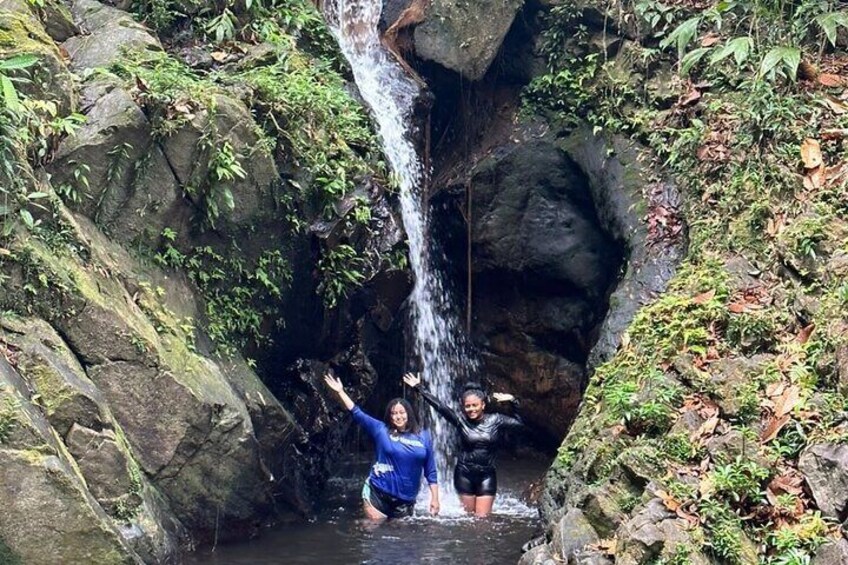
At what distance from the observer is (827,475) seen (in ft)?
17.9

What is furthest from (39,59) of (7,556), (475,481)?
(475,481)

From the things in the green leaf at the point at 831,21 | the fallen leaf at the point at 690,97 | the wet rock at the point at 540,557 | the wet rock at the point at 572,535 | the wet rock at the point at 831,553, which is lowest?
the wet rock at the point at 540,557

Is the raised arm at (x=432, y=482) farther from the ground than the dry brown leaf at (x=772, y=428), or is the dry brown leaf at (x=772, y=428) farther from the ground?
the dry brown leaf at (x=772, y=428)

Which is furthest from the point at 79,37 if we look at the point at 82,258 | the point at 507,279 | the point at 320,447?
the point at 507,279

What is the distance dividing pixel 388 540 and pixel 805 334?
4.26 metres

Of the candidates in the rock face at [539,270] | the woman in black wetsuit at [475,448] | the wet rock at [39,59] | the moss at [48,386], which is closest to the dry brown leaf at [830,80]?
the rock face at [539,270]

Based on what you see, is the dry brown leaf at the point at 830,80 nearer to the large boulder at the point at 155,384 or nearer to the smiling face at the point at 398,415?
the smiling face at the point at 398,415

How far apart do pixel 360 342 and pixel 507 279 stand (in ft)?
9.41

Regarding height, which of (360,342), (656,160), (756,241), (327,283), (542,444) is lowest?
(542,444)

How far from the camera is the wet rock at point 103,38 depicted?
955 cm

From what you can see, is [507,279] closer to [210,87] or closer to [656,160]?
[656,160]

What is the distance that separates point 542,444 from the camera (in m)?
13.0

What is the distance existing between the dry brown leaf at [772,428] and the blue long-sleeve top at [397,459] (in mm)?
3820

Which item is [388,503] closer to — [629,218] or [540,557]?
[540,557]
